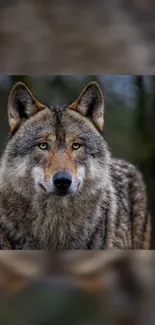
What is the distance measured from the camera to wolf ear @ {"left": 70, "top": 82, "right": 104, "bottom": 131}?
1.77m

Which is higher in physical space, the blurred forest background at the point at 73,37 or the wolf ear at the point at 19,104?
the blurred forest background at the point at 73,37

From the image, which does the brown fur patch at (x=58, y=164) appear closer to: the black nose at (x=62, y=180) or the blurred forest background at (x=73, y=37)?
the black nose at (x=62, y=180)

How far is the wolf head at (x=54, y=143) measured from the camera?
1729 millimetres

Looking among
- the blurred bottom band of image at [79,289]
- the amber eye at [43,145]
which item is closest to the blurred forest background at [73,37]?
the amber eye at [43,145]

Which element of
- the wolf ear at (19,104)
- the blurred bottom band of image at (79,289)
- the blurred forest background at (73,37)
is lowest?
the blurred bottom band of image at (79,289)

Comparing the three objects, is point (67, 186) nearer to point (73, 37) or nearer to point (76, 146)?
point (76, 146)

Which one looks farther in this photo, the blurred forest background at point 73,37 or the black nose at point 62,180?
the blurred forest background at point 73,37

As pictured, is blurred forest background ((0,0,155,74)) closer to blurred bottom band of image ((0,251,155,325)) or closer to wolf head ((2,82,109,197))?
wolf head ((2,82,109,197))

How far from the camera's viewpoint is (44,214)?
1817 mm

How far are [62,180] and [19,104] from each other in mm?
259

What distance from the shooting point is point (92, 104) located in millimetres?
1782

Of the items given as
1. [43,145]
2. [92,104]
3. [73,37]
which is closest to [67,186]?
[43,145]

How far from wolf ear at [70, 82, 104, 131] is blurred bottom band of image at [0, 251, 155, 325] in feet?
1.27

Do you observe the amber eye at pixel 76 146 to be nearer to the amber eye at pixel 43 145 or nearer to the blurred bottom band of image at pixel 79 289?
the amber eye at pixel 43 145
